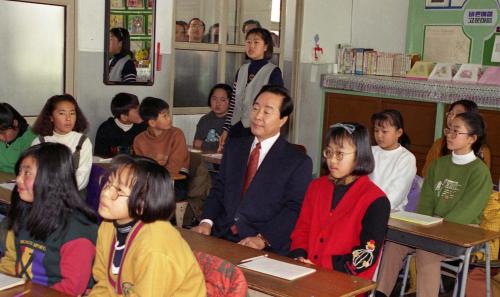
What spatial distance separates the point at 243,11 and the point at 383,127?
3.20 meters

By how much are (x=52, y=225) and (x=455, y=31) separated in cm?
615

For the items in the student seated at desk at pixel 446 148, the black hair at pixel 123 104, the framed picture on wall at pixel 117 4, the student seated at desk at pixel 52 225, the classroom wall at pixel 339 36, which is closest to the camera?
the student seated at desk at pixel 52 225

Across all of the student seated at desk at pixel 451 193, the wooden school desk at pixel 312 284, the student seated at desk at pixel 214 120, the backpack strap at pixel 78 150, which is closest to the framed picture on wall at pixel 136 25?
the student seated at desk at pixel 214 120

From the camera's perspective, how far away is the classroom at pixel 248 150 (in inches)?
91.7

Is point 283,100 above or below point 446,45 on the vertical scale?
below

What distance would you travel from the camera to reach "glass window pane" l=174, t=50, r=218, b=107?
6.77m

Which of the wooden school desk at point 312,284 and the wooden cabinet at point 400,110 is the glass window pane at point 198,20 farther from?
the wooden school desk at point 312,284

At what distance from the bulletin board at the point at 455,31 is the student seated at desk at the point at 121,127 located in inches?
144

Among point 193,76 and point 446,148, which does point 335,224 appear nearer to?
point 446,148

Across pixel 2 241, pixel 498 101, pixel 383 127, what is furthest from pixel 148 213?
pixel 498 101

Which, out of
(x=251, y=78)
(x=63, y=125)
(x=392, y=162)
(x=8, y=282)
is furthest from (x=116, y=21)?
(x=8, y=282)

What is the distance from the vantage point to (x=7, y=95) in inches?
220

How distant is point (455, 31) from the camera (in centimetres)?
756

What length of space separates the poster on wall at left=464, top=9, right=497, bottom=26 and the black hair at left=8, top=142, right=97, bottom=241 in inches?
231
